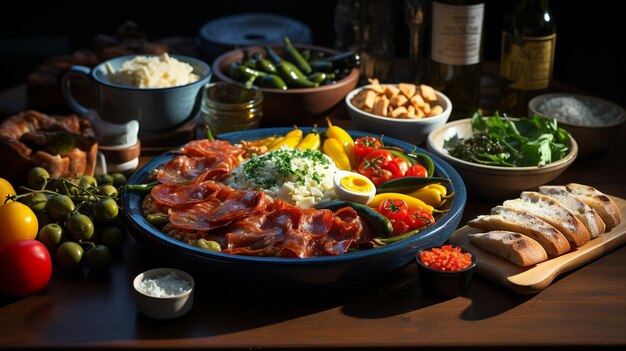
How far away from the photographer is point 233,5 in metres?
5.70

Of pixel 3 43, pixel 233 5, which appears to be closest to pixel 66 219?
pixel 233 5

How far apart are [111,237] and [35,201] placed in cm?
27

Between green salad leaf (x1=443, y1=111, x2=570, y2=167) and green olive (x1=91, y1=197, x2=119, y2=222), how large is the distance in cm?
118

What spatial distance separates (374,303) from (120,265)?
0.74 meters

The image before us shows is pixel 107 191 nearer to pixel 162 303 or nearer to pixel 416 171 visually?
pixel 162 303

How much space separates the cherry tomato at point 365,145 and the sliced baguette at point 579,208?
0.56 m

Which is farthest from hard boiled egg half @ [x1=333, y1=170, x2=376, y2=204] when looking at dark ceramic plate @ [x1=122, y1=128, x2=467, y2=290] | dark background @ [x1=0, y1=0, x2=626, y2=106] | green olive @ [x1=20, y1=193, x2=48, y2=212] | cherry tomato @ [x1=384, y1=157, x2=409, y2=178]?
dark background @ [x1=0, y1=0, x2=626, y2=106]

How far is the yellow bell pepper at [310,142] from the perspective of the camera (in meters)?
2.76

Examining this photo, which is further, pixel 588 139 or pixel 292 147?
pixel 588 139

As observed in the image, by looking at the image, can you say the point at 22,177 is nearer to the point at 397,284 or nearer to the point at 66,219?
the point at 66,219

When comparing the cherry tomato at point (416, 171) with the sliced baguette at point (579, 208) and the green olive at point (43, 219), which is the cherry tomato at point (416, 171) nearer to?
the sliced baguette at point (579, 208)

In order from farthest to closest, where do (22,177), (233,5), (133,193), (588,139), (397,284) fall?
(233,5)
(588,139)
(22,177)
(133,193)
(397,284)

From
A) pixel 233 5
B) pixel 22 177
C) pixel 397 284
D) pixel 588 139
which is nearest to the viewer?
pixel 397 284

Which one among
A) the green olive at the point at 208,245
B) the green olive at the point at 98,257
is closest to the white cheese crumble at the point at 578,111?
the green olive at the point at 208,245
